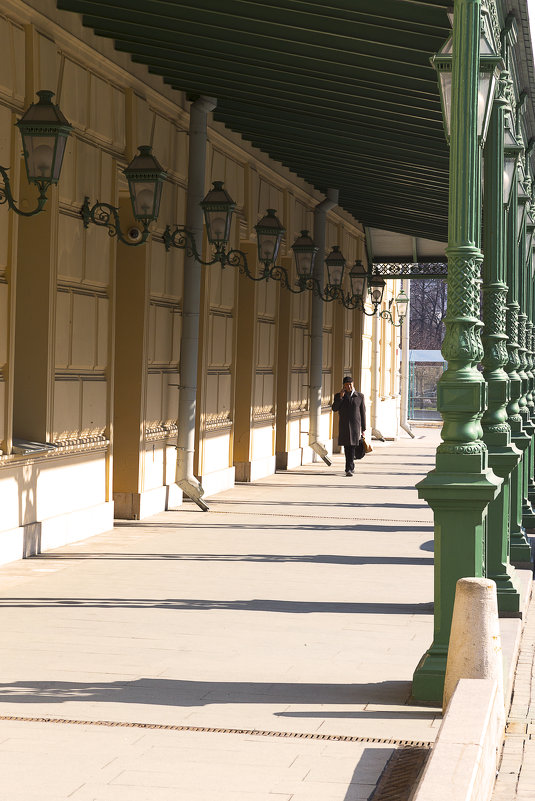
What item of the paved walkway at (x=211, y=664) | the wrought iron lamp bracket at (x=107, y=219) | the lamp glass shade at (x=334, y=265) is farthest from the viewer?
the lamp glass shade at (x=334, y=265)

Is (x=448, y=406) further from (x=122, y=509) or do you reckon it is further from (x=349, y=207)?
(x=349, y=207)

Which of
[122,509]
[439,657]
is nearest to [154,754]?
[439,657]

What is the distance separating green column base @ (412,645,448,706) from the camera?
5906mm

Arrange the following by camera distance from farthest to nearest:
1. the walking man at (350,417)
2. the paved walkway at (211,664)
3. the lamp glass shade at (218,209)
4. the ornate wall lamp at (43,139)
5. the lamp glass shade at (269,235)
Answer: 1. the walking man at (350,417)
2. the lamp glass shade at (269,235)
3. the lamp glass shade at (218,209)
4. the ornate wall lamp at (43,139)
5. the paved walkway at (211,664)

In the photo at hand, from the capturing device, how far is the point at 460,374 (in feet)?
19.9

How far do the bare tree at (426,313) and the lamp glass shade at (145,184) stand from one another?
69.2 meters

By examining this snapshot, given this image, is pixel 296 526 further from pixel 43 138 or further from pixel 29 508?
pixel 43 138

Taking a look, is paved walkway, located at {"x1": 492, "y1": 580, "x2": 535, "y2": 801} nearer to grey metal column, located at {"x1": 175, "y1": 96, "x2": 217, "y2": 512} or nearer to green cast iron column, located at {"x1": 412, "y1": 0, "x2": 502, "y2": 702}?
green cast iron column, located at {"x1": 412, "y1": 0, "x2": 502, "y2": 702}

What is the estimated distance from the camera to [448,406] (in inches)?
238

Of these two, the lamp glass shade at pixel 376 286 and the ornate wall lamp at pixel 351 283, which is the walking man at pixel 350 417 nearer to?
the ornate wall lamp at pixel 351 283

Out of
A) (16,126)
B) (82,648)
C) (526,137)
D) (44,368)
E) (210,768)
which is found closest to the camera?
(210,768)

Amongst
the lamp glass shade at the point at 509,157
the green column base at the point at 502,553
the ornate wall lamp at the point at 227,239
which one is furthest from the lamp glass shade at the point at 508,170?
the ornate wall lamp at the point at 227,239

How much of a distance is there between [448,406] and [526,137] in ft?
33.9

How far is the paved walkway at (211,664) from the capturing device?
15.6ft
